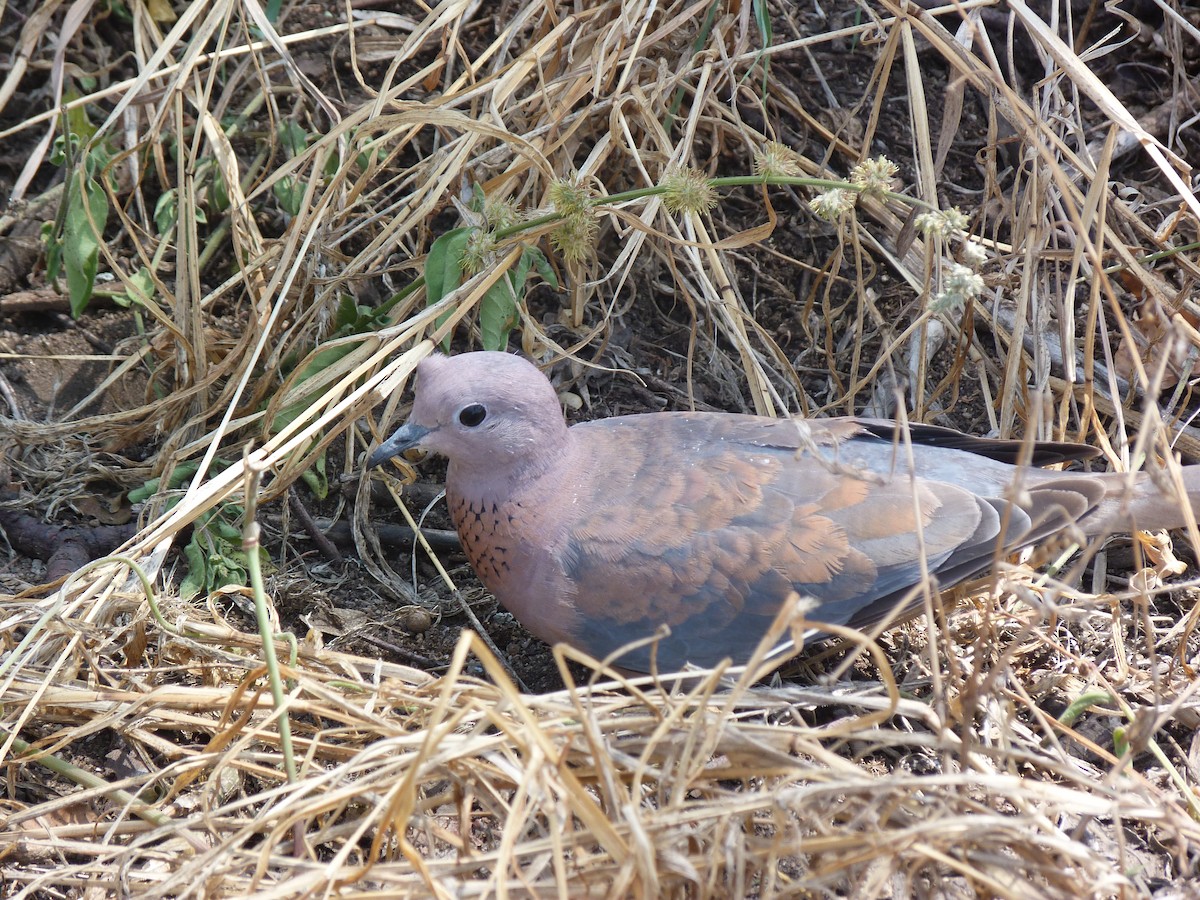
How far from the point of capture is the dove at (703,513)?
2.33 m

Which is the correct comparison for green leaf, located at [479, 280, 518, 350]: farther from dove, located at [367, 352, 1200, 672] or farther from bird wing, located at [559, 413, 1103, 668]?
bird wing, located at [559, 413, 1103, 668]

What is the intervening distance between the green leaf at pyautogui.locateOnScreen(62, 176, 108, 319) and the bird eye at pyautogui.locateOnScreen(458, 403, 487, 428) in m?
1.17

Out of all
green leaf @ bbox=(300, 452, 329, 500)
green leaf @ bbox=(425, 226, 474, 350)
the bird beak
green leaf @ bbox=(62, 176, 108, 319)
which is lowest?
green leaf @ bbox=(300, 452, 329, 500)

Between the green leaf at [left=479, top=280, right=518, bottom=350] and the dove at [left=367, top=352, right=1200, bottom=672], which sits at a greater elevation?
the green leaf at [left=479, top=280, right=518, bottom=350]

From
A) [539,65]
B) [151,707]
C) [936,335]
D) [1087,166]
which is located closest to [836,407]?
[936,335]

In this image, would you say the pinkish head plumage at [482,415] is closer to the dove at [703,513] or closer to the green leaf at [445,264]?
the dove at [703,513]

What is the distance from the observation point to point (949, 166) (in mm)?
3441

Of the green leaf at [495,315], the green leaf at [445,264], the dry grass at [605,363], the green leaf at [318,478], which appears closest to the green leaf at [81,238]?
the dry grass at [605,363]

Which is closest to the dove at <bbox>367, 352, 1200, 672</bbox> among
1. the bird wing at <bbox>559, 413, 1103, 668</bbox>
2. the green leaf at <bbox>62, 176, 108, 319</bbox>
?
the bird wing at <bbox>559, 413, 1103, 668</bbox>

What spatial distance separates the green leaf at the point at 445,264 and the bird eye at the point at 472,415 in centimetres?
38

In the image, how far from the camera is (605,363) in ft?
10.7

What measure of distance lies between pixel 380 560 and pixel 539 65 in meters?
1.36

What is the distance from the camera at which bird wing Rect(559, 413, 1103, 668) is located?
7.61 feet

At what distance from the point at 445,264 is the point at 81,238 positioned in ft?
3.35
